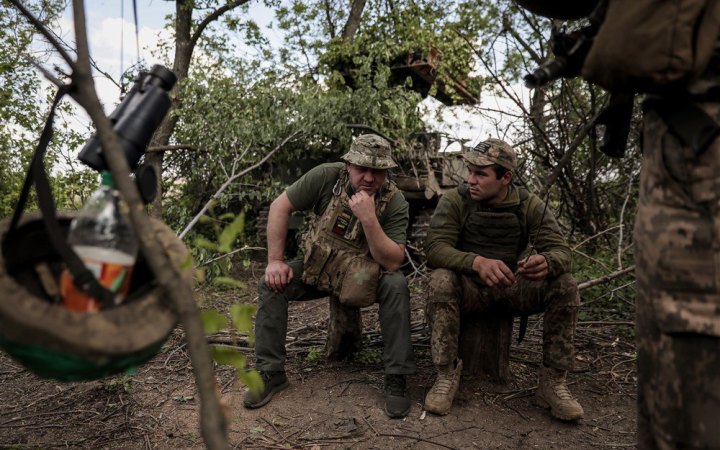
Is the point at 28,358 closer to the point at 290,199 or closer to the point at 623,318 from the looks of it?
the point at 290,199

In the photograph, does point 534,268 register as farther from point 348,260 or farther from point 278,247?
point 278,247

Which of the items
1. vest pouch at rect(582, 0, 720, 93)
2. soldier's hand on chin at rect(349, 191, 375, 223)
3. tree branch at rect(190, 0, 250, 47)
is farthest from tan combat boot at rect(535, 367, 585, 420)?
tree branch at rect(190, 0, 250, 47)

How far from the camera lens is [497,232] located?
3.60m

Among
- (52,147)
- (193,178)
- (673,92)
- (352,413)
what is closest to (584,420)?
(352,413)

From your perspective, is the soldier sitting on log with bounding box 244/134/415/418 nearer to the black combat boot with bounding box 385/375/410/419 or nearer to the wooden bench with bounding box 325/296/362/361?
the black combat boot with bounding box 385/375/410/419

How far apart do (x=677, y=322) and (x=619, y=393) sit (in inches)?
98.6

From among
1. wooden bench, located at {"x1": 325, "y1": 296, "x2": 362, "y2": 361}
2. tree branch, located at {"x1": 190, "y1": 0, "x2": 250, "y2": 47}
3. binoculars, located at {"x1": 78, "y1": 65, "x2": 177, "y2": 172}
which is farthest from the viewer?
tree branch, located at {"x1": 190, "y1": 0, "x2": 250, "y2": 47}

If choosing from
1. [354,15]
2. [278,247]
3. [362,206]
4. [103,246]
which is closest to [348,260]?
[362,206]

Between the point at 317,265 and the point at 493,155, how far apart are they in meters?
1.37

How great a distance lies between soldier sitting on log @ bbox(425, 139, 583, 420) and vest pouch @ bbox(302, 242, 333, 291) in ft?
2.28

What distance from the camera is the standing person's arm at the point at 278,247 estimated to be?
3.64m

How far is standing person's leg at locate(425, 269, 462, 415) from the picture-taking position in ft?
11.2

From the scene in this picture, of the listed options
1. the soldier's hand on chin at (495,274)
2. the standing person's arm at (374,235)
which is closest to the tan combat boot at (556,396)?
the soldier's hand on chin at (495,274)

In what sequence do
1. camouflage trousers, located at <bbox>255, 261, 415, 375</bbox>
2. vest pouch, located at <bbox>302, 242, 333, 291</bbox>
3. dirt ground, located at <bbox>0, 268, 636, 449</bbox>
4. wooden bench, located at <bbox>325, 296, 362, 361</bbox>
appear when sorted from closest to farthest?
dirt ground, located at <bbox>0, 268, 636, 449</bbox> → camouflage trousers, located at <bbox>255, 261, 415, 375</bbox> → vest pouch, located at <bbox>302, 242, 333, 291</bbox> → wooden bench, located at <bbox>325, 296, 362, 361</bbox>
